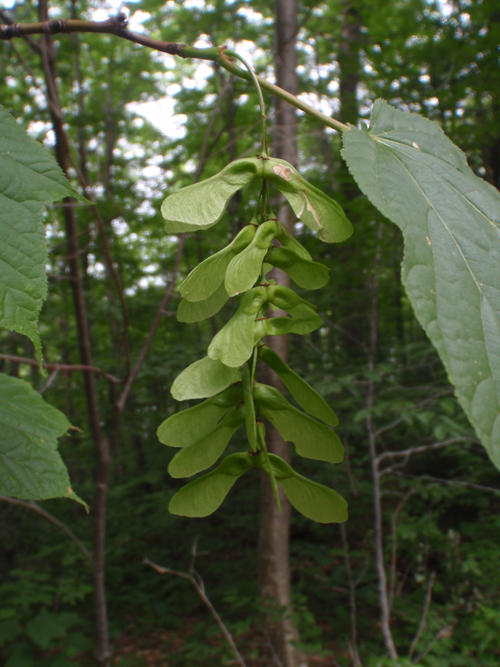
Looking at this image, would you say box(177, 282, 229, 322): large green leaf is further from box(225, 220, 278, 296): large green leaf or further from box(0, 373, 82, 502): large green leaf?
box(0, 373, 82, 502): large green leaf

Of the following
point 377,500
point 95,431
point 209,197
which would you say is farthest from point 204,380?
point 377,500

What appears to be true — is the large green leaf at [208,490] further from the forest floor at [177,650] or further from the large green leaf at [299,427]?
the forest floor at [177,650]

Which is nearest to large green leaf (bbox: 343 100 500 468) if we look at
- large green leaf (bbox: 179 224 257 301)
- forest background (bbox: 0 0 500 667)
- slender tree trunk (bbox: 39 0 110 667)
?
large green leaf (bbox: 179 224 257 301)

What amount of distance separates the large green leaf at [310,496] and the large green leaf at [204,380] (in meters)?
0.15

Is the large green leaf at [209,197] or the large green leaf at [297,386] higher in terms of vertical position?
the large green leaf at [209,197]

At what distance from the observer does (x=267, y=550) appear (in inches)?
119

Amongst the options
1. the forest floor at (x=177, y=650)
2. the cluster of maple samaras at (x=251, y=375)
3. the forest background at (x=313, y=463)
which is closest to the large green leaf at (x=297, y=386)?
the cluster of maple samaras at (x=251, y=375)

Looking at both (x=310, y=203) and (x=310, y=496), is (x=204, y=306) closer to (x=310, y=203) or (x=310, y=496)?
(x=310, y=203)

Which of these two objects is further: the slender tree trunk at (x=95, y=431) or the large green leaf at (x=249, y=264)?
the slender tree trunk at (x=95, y=431)

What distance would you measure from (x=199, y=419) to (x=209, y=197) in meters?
0.38

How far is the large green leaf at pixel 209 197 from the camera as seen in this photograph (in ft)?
2.44

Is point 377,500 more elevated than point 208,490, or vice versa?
point 208,490

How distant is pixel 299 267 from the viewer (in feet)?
2.49

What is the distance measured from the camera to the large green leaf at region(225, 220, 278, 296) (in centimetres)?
68
